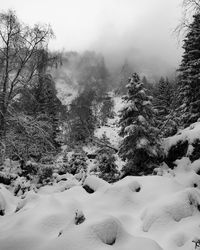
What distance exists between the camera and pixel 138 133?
16141mm

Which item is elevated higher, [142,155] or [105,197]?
[142,155]

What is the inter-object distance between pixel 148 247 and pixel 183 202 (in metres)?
3.43

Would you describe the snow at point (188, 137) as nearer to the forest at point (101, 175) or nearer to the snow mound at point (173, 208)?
the forest at point (101, 175)

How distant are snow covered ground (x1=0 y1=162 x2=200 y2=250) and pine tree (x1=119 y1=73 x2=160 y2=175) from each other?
382 centimetres

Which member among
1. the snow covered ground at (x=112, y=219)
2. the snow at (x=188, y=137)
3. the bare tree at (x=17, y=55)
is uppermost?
the bare tree at (x=17, y=55)

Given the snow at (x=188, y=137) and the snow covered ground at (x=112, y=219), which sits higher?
the snow at (x=188, y=137)

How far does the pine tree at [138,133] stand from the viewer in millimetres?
15719

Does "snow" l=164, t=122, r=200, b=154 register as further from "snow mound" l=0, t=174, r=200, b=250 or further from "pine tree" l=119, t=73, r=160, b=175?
"snow mound" l=0, t=174, r=200, b=250

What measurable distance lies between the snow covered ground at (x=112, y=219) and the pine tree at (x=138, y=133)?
382cm

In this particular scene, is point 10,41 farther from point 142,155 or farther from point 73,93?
point 73,93

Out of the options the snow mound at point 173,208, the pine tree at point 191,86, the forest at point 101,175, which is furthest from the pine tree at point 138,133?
the snow mound at point 173,208

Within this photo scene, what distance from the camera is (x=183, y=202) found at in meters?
9.22

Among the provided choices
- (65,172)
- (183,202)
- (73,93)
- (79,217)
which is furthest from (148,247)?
(73,93)

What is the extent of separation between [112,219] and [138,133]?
9.08 meters
